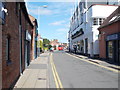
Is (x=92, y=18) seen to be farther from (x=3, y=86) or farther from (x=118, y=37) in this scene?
(x=3, y=86)

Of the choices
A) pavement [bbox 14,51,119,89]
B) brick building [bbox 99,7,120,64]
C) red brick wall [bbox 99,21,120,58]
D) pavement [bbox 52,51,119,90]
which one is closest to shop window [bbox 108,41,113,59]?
brick building [bbox 99,7,120,64]

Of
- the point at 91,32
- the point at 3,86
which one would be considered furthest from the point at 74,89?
the point at 91,32

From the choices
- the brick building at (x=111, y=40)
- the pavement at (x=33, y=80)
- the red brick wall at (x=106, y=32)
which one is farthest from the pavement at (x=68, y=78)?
the red brick wall at (x=106, y=32)

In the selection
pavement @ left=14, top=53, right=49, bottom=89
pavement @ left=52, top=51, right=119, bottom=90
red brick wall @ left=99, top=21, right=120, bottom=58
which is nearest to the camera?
pavement @ left=14, top=53, right=49, bottom=89

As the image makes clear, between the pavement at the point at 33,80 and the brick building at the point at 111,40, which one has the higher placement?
the brick building at the point at 111,40

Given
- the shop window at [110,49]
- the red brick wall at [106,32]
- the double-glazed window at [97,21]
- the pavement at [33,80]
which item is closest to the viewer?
the pavement at [33,80]

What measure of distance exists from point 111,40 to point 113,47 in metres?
1.01

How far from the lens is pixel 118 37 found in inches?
792

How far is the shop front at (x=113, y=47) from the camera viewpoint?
20953 millimetres

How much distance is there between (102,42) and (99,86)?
60.1 ft

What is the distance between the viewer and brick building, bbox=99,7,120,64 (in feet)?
68.9

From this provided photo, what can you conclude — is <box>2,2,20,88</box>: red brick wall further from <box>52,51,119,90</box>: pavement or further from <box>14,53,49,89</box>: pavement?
<box>52,51,119,90</box>: pavement

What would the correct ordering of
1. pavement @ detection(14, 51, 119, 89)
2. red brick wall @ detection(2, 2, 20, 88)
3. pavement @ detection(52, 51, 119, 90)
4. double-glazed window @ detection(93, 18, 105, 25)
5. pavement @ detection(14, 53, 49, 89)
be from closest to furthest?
red brick wall @ detection(2, 2, 20, 88) < pavement @ detection(14, 53, 49, 89) < pavement @ detection(52, 51, 119, 90) < pavement @ detection(14, 51, 119, 89) < double-glazed window @ detection(93, 18, 105, 25)

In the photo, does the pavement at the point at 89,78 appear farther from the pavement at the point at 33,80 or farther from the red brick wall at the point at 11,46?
the red brick wall at the point at 11,46
